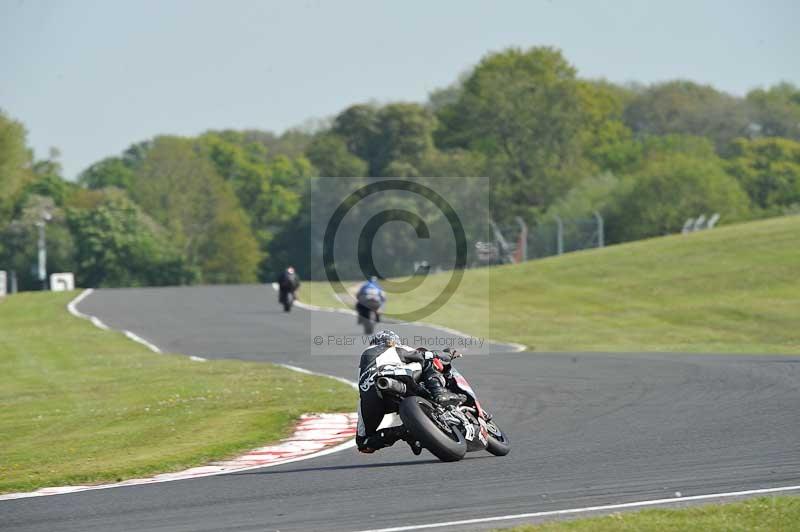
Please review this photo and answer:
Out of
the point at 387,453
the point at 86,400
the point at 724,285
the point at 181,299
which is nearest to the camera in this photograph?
the point at 387,453

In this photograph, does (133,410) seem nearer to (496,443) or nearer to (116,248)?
(496,443)

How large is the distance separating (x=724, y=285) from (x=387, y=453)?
37366 millimetres

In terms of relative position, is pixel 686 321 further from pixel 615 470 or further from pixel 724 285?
pixel 615 470

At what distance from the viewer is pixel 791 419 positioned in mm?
14258

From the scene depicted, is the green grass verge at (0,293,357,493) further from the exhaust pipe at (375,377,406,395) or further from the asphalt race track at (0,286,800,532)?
the exhaust pipe at (375,377,406,395)

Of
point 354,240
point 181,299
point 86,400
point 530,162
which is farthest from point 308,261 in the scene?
point 86,400

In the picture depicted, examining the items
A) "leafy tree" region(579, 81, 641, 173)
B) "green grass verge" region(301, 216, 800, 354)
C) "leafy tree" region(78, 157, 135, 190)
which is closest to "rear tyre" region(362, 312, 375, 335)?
"green grass verge" region(301, 216, 800, 354)

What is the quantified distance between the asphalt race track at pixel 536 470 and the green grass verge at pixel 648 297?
1159 cm

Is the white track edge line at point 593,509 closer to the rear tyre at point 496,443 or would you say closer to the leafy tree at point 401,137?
the rear tyre at point 496,443

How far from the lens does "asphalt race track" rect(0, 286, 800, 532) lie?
943cm

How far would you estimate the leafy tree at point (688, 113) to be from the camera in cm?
13275

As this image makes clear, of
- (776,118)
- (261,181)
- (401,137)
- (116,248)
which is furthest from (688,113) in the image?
(116,248)

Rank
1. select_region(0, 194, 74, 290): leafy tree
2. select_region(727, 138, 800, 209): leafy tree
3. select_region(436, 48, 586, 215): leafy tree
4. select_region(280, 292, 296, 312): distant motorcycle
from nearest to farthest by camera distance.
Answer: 1. select_region(280, 292, 296, 312): distant motorcycle
2. select_region(0, 194, 74, 290): leafy tree
3. select_region(727, 138, 800, 209): leafy tree
4. select_region(436, 48, 586, 215): leafy tree

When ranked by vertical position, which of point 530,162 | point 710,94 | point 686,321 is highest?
point 710,94
